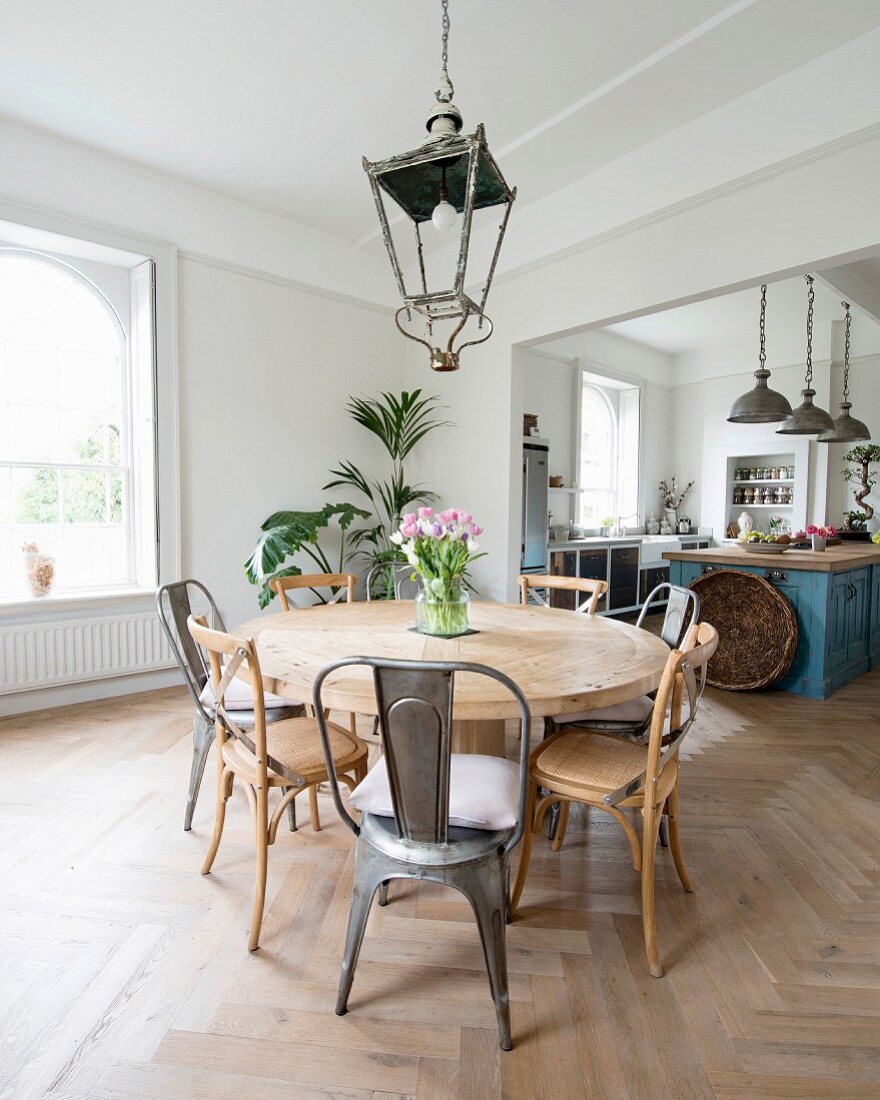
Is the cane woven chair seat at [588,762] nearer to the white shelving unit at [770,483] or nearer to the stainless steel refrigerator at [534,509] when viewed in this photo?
the stainless steel refrigerator at [534,509]

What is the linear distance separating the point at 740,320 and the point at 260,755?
6.80 meters

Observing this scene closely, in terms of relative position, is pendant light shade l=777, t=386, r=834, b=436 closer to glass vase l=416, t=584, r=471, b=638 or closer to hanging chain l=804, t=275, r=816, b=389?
hanging chain l=804, t=275, r=816, b=389

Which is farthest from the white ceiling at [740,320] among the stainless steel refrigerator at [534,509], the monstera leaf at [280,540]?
the monstera leaf at [280,540]

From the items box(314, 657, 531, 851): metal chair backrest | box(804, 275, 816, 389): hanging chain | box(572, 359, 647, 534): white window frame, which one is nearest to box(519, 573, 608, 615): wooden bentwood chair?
box(314, 657, 531, 851): metal chair backrest

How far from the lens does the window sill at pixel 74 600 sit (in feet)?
11.0

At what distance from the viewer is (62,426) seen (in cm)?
370

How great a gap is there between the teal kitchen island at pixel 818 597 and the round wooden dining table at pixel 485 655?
1.97m

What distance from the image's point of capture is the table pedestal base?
2.07m

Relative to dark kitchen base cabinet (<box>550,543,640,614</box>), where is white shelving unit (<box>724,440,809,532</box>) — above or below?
above

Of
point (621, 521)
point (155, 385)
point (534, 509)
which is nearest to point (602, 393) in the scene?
point (621, 521)

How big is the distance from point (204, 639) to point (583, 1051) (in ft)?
4.29

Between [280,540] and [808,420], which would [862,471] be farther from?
[280,540]

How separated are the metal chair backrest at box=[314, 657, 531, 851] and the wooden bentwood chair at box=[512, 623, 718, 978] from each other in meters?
0.36

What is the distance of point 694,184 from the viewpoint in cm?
318
